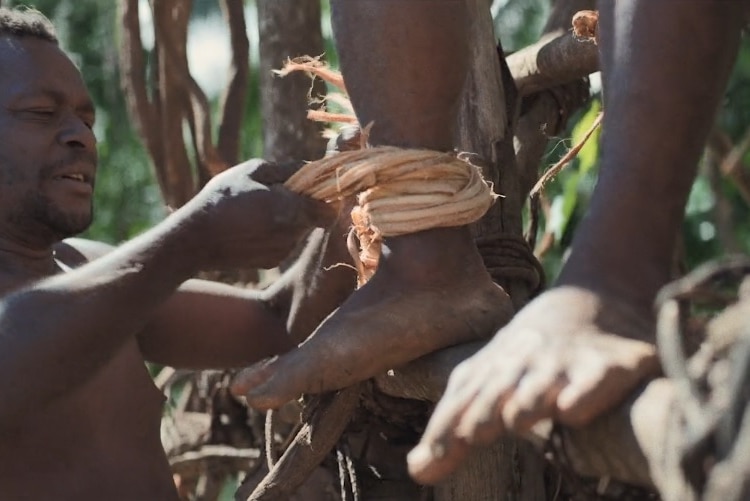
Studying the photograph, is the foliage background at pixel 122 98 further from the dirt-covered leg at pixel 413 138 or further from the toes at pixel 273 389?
the toes at pixel 273 389

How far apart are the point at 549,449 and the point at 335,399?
546 mm

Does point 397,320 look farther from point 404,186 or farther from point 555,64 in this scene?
point 555,64

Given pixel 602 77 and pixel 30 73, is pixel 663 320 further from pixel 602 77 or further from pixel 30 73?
pixel 30 73

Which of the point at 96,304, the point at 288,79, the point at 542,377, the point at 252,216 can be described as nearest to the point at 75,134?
the point at 96,304

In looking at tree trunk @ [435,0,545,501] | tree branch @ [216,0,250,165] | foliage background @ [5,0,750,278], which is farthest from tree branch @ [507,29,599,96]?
foliage background @ [5,0,750,278]

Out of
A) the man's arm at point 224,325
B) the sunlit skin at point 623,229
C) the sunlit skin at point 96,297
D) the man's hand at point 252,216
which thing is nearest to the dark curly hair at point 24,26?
the sunlit skin at point 96,297

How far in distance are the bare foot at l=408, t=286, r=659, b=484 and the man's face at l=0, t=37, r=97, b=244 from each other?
112cm

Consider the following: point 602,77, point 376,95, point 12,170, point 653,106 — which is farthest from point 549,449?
point 12,170

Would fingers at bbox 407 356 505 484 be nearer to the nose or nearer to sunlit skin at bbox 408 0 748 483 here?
sunlit skin at bbox 408 0 748 483

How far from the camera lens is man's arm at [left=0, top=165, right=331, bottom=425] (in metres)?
1.71

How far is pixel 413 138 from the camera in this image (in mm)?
1531

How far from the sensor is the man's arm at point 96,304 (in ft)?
5.59

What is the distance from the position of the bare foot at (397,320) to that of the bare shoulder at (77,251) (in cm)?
96

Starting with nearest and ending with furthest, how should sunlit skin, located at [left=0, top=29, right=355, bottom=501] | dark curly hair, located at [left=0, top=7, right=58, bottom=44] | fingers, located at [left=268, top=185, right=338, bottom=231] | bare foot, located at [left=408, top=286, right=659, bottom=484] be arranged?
1. bare foot, located at [left=408, top=286, right=659, bottom=484]
2. fingers, located at [left=268, top=185, right=338, bottom=231]
3. sunlit skin, located at [left=0, top=29, right=355, bottom=501]
4. dark curly hair, located at [left=0, top=7, right=58, bottom=44]
